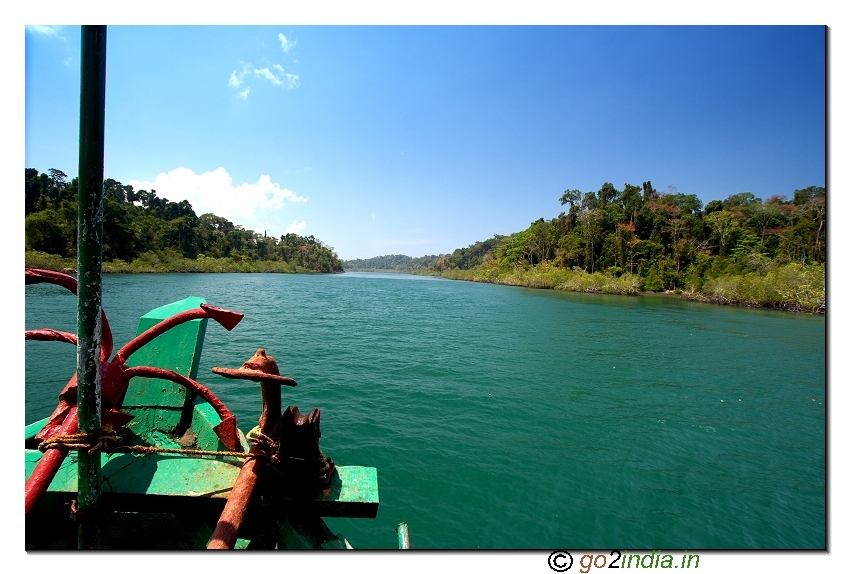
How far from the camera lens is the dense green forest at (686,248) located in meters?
36.5

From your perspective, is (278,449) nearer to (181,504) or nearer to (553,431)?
(181,504)

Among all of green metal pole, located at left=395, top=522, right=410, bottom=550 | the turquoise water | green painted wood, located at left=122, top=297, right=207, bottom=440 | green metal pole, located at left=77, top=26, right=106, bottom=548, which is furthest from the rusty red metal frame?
the turquoise water

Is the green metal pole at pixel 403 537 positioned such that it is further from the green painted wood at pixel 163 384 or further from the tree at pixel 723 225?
the tree at pixel 723 225

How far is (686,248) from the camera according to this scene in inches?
2192

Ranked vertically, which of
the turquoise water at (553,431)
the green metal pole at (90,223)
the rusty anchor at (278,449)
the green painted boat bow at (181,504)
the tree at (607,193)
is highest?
the tree at (607,193)

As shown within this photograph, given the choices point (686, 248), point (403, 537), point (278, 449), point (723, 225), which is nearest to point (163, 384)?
point (278, 449)

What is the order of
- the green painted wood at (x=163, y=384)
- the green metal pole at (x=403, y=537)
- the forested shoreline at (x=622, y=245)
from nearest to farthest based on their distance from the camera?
the green metal pole at (x=403, y=537) < the green painted wood at (x=163, y=384) < the forested shoreline at (x=622, y=245)

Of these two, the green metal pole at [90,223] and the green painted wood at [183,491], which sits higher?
the green metal pole at [90,223]

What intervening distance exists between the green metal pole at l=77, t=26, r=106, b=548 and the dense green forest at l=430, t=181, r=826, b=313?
41.2m

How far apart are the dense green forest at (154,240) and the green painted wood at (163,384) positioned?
1165 centimetres

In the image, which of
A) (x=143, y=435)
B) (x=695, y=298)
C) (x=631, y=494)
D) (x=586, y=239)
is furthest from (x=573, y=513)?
(x=586, y=239)

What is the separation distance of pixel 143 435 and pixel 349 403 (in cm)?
542

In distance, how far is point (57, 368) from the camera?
936 centimetres

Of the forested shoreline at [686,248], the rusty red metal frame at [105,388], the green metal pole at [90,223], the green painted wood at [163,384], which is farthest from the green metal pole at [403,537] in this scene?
the forested shoreline at [686,248]
